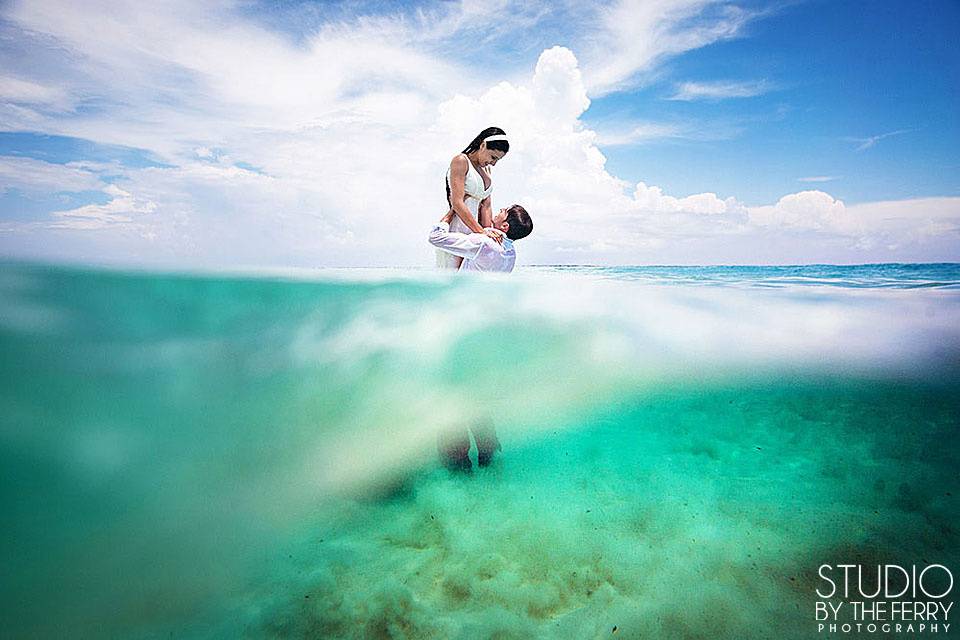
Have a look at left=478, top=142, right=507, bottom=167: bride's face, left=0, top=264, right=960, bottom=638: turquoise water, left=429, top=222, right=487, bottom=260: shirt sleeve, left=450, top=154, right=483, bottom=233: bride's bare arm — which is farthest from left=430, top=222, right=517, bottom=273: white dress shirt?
left=0, top=264, right=960, bottom=638: turquoise water

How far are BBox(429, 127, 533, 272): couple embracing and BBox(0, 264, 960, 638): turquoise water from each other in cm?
142

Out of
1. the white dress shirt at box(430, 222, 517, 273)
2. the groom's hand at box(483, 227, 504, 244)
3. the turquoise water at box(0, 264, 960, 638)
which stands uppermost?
the groom's hand at box(483, 227, 504, 244)

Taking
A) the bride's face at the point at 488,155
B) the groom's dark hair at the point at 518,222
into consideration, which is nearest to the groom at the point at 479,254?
the groom's dark hair at the point at 518,222

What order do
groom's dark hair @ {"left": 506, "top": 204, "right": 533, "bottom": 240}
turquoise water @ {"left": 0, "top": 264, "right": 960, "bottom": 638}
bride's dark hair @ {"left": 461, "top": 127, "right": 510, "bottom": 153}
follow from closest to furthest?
1. turquoise water @ {"left": 0, "top": 264, "right": 960, "bottom": 638}
2. bride's dark hair @ {"left": 461, "top": 127, "right": 510, "bottom": 153}
3. groom's dark hair @ {"left": 506, "top": 204, "right": 533, "bottom": 240}

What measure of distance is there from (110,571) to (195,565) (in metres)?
0.65

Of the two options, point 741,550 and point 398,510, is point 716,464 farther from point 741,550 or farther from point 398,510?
point 398,510

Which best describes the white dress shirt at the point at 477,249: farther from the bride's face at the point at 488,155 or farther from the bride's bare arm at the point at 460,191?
the bride's face at the point at 488,155

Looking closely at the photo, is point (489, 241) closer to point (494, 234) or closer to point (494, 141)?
point (494, 234)

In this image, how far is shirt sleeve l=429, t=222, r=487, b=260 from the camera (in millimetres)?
5258

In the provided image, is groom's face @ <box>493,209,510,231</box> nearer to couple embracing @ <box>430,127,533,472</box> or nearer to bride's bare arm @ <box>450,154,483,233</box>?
couple embracing @ <box>430,127,533,472</box>

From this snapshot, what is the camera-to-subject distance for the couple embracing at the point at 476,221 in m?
5.24

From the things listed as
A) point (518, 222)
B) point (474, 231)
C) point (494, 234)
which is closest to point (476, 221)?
point (474, 231)

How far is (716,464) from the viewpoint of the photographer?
6.62m

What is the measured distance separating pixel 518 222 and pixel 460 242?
78 cm
